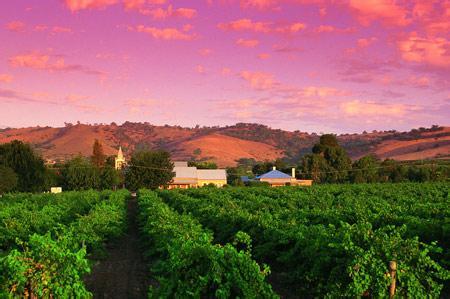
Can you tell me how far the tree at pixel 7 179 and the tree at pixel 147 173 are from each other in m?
25.3

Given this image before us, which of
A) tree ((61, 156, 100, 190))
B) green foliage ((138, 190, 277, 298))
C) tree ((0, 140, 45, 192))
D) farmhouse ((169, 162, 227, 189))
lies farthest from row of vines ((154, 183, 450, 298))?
farmhouse ((169, 162, 227, 189))

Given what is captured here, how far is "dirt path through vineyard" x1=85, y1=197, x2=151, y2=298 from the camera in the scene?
48.2 ft

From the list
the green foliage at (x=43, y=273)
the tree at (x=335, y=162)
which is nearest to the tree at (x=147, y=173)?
the tree at (x=335, y=162)

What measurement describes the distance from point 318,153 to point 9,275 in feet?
384

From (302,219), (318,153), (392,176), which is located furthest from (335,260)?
(318,153)

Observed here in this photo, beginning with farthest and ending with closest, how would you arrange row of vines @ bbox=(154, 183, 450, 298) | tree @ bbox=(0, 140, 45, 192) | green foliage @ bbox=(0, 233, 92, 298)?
tree @ bbox=(0, 140, 45, 192)
row of vines @ bbox=(154, 183, 450, 298)
green foliage @ bbox=(0, 233, 92, 298)

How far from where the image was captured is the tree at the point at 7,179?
76688mm

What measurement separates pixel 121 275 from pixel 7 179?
66502 millimetres

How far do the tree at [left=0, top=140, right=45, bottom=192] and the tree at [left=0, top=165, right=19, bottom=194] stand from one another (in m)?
3.70

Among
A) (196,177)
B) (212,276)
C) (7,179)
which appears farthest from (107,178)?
(212,276)

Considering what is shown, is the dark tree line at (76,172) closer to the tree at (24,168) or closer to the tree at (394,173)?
the tree at (24,168)

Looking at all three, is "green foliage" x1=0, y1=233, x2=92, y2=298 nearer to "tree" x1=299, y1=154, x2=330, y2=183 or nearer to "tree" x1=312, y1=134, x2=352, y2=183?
"tree" x1=299, y1=154, x2=330, y2=183

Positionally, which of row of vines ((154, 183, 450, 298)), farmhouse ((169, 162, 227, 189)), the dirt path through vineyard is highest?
row of vines ((154, 183, 450, 298))

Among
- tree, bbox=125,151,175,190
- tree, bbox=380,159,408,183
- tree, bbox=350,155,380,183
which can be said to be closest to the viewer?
tree, bbox=125,151,175,190
